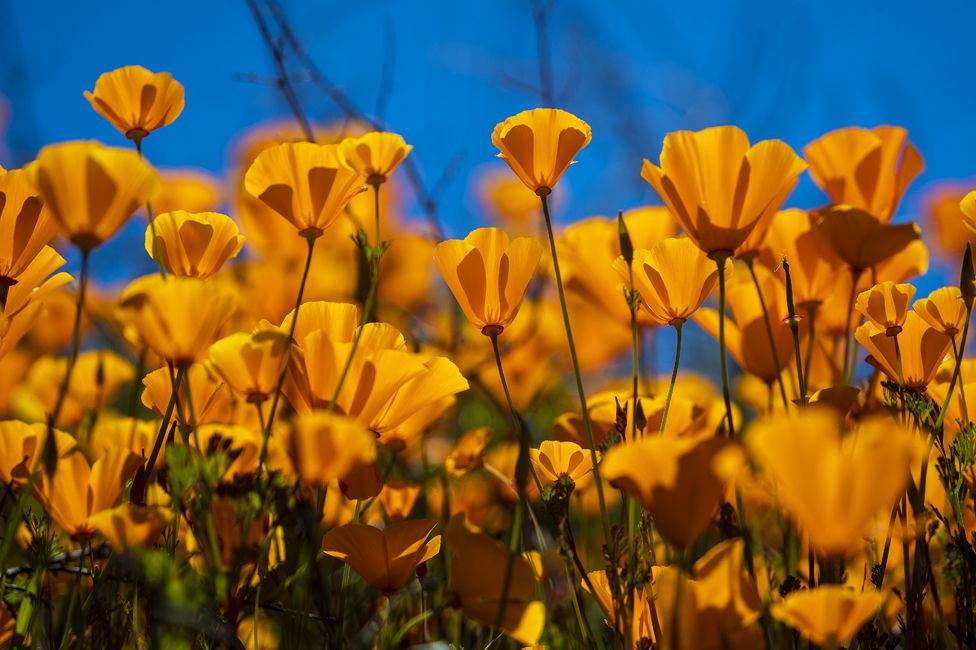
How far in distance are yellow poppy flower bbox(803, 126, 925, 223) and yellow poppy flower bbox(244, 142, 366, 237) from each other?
24.0 inches

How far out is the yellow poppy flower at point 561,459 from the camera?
0.84 meters

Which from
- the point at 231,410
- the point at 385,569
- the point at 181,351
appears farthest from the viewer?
the point at 231,410

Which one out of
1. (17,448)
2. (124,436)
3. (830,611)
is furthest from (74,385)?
(830,611)

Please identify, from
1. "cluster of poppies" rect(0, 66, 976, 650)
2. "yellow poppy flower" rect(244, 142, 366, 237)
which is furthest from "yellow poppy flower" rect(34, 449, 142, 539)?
"yellow poppy flower" rect(244, 142, 366, 237)

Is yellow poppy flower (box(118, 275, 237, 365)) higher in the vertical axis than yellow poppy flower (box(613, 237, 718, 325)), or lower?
lower

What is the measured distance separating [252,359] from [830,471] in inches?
16.6

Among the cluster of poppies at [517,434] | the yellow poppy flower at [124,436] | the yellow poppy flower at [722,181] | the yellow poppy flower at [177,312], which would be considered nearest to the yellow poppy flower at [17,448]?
the cluster of poppies at [517,434]

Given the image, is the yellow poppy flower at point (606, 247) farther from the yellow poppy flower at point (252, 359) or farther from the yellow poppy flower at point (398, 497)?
the yellow poppy flower at point (252, 359)

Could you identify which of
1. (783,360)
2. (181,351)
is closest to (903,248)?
(783,360)

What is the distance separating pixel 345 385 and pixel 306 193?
25 cm

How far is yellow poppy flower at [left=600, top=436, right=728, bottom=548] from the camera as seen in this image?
1.83ft

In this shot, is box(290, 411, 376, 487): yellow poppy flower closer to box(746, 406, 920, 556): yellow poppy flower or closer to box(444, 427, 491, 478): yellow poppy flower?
box(746, 406, 920, 556): yellow poppy flower

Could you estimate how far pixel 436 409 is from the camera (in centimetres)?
97

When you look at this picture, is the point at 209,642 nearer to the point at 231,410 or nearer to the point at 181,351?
the point at 181,351
